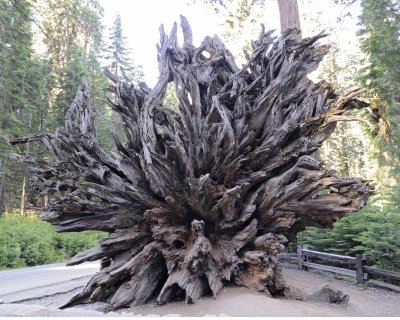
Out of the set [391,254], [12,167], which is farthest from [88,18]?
[391,254]

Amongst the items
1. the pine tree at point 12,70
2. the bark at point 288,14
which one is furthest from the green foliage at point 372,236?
the pine tree at point 12,70

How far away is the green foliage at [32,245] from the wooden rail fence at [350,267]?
801 cm

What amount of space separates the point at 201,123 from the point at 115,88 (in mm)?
2418

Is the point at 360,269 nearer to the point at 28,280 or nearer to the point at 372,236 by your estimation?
the point at 372,236

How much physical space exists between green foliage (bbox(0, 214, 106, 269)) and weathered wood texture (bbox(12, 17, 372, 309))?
20.1 ft

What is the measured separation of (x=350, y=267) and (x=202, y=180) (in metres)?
6.08

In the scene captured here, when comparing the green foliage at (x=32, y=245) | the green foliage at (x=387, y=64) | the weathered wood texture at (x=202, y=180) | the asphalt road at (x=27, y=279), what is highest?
the green foliage at (x=387, y=64)

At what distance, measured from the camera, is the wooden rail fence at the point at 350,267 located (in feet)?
26.0

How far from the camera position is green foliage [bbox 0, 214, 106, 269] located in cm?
1247

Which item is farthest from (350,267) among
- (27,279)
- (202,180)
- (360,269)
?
(27,279)

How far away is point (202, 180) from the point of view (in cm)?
576

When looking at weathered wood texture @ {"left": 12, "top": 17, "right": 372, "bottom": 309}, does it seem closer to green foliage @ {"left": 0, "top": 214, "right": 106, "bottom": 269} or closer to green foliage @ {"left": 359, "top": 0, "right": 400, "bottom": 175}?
green foliage @ {"left": 0, "top": 214, "right": 106, "bottom": 269}

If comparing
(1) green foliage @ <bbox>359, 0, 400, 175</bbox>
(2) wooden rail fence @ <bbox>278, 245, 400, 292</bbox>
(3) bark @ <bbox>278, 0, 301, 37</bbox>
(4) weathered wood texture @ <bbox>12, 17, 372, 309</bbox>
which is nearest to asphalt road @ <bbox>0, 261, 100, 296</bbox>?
(4) weathered wood texture @ <bbox>12, 17, 372, 309</bbox>

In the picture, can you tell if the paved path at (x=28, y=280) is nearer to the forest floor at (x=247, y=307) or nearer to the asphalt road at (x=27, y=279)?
the asphalt road at (x=27, y=279)
